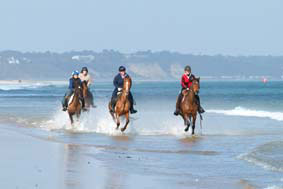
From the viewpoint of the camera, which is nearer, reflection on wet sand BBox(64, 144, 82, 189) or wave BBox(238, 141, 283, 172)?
reflection on wet sand BBox(64, 144, 82, 189)

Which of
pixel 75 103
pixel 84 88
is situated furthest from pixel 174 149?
pixel 84 88

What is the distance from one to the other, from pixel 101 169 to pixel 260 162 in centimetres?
313

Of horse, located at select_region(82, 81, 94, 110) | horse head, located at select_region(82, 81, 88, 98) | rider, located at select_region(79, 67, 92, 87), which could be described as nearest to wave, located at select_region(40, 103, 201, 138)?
horse, located at select_region(82, 81, 94, 110)

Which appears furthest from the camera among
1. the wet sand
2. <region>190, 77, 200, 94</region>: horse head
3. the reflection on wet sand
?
<region>190, 77, 200, 94</region>: horse head

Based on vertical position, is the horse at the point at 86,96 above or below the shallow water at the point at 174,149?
above

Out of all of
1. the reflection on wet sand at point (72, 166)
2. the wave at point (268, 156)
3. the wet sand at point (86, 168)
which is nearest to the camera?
the reflection on wet sand at point (72, 166)

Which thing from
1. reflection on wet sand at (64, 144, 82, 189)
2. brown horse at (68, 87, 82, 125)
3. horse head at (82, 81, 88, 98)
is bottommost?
reflection on wet sand at (64, 144, 82, 189)

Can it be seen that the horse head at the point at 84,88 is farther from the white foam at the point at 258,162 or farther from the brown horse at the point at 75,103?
the white foam at the point at 258,162

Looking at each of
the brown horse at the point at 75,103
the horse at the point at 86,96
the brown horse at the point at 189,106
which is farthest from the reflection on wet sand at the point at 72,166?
the horse at the point at 86,96

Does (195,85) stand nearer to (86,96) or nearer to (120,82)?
(120,82)

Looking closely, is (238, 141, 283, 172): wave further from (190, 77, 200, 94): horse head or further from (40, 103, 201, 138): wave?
(40, 103, 201, 138): wave

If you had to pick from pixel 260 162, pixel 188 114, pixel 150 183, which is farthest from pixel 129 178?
pixel 188 114

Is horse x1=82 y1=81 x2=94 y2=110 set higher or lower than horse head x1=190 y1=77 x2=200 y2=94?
lower

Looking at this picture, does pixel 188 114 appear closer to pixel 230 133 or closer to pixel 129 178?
pixel 230 133
